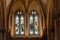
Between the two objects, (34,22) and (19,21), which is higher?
(19,21)

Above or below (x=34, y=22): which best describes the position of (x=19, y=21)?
above

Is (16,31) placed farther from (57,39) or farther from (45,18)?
(57,39)

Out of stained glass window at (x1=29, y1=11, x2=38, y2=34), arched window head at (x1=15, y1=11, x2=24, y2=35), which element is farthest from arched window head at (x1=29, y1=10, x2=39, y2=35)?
arched window head at (x1=15, y1=11, x2=24, y2=35)

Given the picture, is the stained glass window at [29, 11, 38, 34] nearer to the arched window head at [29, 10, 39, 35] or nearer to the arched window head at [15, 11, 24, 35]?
the arched window head at [29, 10, 39, 35]

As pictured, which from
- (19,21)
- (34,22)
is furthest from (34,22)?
(19,21)

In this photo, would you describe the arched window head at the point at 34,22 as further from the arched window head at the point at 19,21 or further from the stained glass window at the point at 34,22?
the arched window head at the point at 19,21

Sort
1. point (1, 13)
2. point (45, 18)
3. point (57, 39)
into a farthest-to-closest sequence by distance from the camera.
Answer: point (45, 18), point (1, 13), point (57, 39)

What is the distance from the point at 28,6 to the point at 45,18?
7.38 feet

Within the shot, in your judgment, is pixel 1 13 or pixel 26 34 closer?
pixel 1 13

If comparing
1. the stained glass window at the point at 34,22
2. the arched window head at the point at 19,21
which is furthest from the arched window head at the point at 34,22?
the arched window head at the point at 19,21

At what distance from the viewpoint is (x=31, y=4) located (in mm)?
29625

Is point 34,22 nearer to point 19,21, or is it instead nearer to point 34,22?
point 34,22

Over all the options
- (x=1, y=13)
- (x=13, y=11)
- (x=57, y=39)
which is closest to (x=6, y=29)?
(x=1, y=13)

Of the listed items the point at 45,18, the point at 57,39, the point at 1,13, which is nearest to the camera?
the point at 57,39
